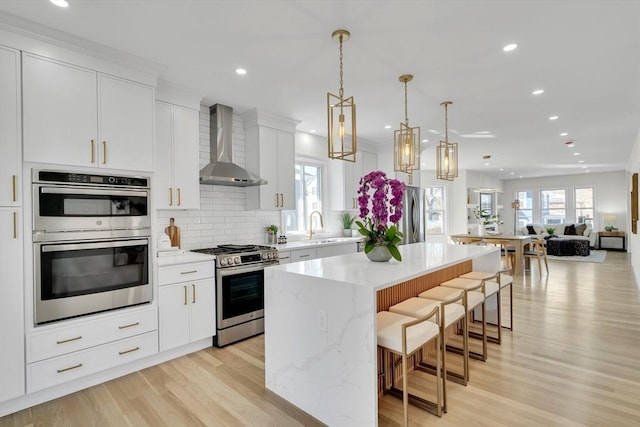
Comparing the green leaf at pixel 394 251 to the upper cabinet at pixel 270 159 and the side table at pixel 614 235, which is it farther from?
the side table at pixel 614 235

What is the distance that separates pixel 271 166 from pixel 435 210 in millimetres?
7506

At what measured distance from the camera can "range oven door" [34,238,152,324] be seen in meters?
2.43

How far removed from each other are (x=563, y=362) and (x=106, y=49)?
4.61 meters

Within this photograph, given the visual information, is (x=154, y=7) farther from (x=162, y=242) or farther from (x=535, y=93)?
(x=535, y=93)

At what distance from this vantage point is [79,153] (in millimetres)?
2588

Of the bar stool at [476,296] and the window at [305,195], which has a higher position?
the window at [305,195]

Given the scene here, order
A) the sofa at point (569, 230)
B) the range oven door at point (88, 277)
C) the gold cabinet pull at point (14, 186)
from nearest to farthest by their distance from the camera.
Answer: the gold cabinet pull at point (14, 186), the range oven door at point (88, 277), the sofa at point (569, 230)

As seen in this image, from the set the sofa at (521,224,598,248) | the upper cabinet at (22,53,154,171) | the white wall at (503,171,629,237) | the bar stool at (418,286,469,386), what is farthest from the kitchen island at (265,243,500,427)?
the white wall at (503,171,629,237)

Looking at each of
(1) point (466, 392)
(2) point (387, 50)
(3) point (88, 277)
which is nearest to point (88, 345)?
(3) point (88, 277)

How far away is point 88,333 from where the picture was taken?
2600 millimetres

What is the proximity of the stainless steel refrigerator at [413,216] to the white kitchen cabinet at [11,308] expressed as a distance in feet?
17.9

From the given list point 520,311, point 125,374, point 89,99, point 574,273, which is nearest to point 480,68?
point 520,311

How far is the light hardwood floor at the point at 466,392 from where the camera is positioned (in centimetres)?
217

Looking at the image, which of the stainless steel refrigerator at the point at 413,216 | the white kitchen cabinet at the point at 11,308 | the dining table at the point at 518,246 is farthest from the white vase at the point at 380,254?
the dining table at the point at 518,246
